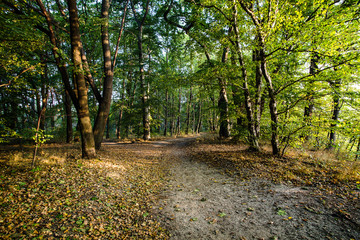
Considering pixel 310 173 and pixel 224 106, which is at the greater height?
pixel 224 106

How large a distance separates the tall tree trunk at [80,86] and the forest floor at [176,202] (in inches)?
28.2

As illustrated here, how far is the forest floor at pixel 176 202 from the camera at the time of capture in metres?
2.94

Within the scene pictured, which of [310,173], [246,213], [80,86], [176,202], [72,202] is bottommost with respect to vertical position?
[176,202]

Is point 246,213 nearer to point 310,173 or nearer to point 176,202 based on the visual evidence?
point 176,202

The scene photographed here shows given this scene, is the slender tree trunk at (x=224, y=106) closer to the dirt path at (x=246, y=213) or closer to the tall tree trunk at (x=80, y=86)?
the dirt path at (x=246, y=213)

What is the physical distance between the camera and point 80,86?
20.7ft

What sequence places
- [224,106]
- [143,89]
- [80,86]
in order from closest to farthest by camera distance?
1. [80,86]
2. [224,106]
3. [143,89]

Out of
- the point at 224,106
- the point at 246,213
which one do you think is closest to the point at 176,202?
the point at 246,213

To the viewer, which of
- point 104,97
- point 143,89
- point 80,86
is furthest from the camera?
point 143,89

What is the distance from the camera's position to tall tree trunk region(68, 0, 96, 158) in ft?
19.6

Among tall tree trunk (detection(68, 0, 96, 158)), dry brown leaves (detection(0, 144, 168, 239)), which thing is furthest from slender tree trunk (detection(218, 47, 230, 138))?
tall tree trunk (detection(68, 0, 96, 158))

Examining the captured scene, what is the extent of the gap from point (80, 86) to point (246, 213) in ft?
24.2

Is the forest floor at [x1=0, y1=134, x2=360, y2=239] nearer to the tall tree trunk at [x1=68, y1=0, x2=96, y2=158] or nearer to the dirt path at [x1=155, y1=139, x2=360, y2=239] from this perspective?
the dirt path at [x1=155, y1=139, x2=360, y2=239]

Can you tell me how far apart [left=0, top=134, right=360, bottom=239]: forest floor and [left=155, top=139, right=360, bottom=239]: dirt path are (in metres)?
0.02
